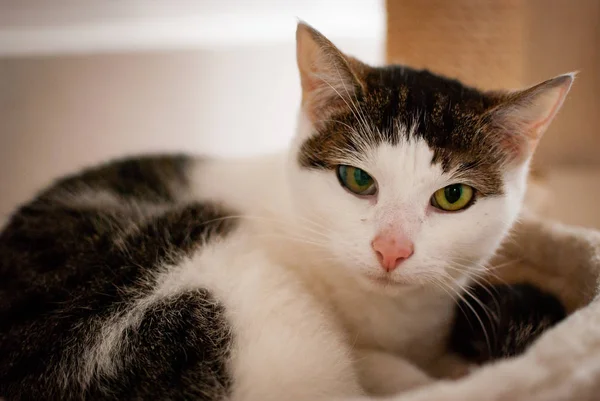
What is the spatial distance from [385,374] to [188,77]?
2129 mm

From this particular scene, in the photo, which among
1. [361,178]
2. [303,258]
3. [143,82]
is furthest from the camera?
[143,82]

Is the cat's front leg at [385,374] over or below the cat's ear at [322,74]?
below

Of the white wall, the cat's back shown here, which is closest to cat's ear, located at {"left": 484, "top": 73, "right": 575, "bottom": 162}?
the cat's back

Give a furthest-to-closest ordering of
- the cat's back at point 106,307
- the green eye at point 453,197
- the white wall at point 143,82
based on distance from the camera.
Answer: the white wall at point 143,82 < the green eye at point 453,197 < the cat's back at point 106,307

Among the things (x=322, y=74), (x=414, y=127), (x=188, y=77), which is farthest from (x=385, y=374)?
(x=188, y=77)

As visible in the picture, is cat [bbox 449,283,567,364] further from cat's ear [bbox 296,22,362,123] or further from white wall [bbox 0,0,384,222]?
white wall [bbox 0,0,384,222]

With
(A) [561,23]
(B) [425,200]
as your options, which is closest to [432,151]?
(B) [425,200]

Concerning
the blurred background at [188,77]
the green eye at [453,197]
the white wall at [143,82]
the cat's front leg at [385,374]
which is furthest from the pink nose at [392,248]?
the white wall at [143,82]

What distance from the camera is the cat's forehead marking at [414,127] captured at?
89 cm

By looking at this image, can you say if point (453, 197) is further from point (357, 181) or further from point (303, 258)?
point (303, 258)

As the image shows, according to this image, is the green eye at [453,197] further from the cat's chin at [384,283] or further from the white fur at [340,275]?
the cat's chin at [384,283]

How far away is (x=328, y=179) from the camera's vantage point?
953 mm

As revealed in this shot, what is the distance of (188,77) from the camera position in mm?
2668

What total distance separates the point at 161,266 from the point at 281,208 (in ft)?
0.96
